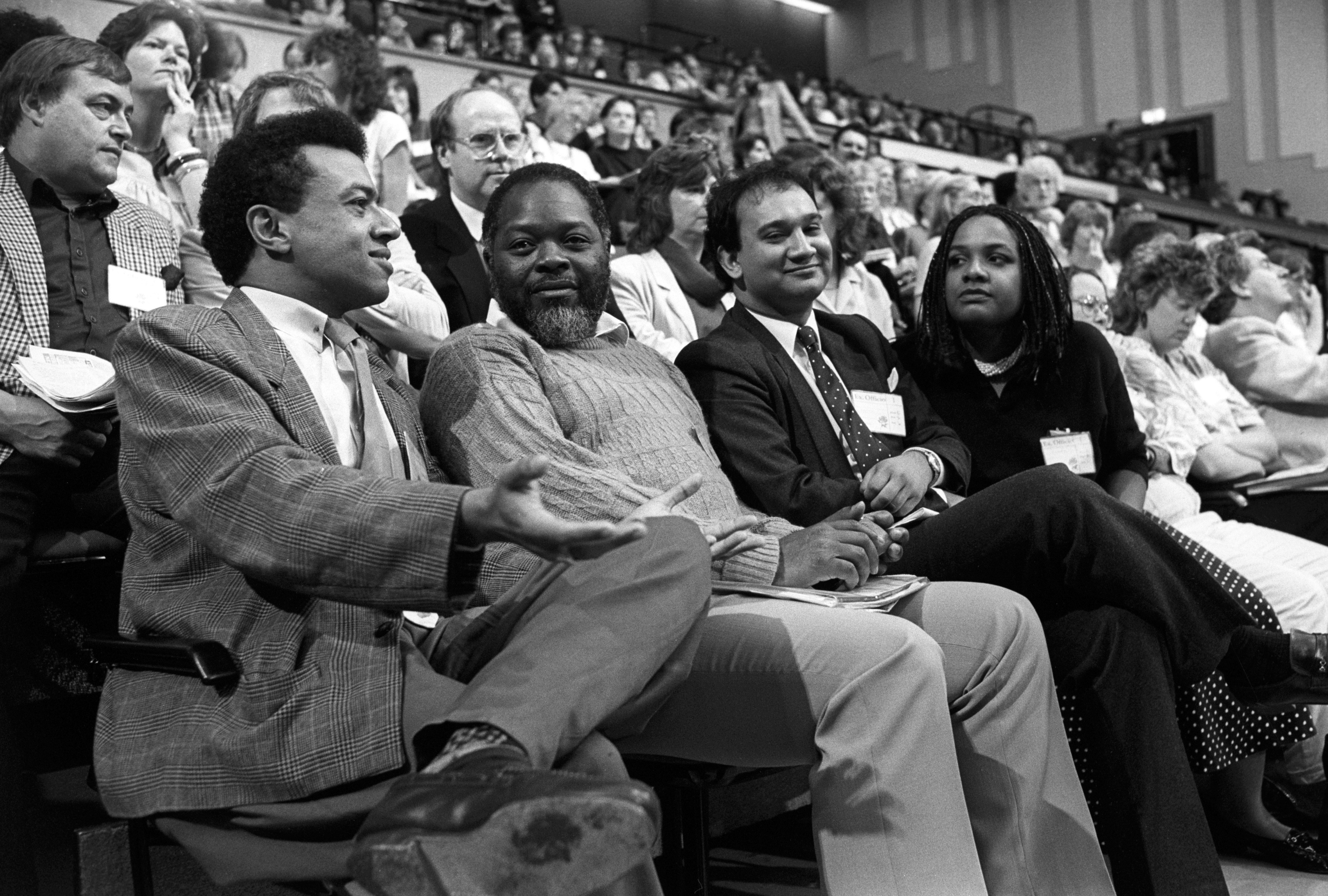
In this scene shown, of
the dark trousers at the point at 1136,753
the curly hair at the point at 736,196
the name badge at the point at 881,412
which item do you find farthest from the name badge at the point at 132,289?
the dark trousers at the point at 1136,753

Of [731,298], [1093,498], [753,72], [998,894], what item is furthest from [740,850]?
[753,72]

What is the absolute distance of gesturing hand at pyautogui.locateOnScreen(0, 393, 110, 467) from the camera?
181cm

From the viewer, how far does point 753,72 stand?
12.5 meters

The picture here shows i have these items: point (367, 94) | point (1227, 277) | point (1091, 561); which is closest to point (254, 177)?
point (1091, 561)

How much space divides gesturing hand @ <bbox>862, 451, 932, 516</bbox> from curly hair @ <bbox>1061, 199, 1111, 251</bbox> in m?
3.48

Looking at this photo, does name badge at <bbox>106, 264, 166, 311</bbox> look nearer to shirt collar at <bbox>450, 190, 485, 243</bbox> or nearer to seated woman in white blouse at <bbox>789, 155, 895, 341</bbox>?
shirt collar at <bbox>450, 190, 485, 243</bbox>

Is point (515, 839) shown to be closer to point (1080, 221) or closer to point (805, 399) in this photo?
point (805, 399)

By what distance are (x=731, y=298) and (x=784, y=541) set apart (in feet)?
4.80

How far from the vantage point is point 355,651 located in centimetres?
134

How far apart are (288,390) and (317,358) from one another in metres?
0.14

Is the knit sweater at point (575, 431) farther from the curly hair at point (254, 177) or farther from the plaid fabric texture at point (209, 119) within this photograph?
the plaid fabric texture at point (209, 119)

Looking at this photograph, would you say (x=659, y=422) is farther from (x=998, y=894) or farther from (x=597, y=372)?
(x=998, y=894)

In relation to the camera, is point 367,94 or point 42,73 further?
point 367,94

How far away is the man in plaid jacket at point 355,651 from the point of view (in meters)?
1.08
